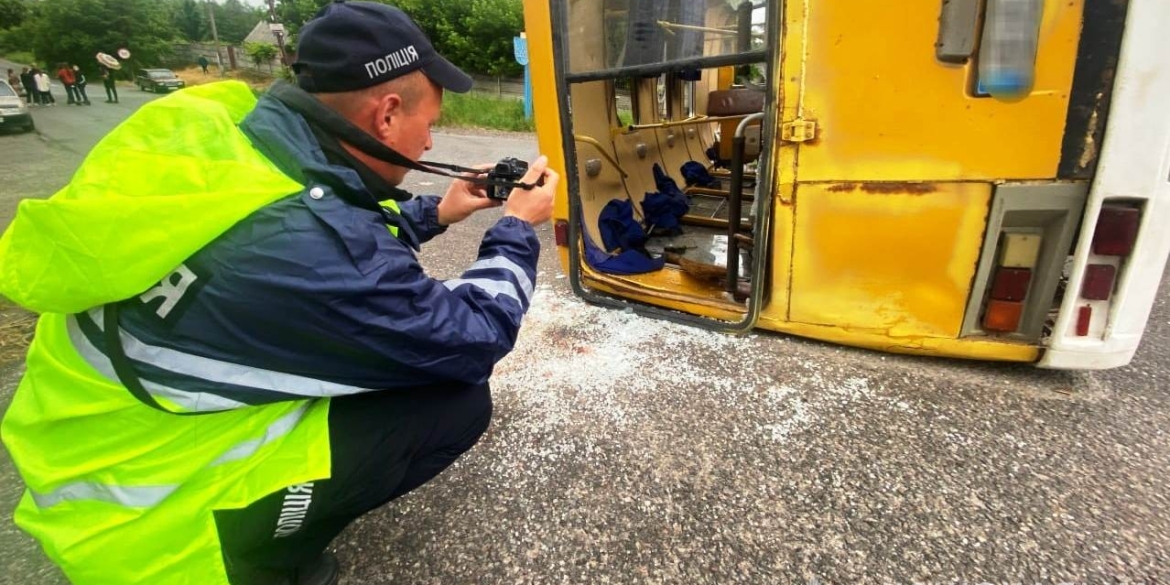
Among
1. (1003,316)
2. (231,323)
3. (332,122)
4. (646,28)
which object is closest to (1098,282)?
(1003,316)

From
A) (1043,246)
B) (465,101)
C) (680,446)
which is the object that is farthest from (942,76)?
(465,101)

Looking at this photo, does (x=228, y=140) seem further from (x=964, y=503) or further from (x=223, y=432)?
(x=964, y=503)

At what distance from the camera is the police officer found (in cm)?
102

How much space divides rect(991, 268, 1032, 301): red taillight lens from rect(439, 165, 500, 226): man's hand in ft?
6.09

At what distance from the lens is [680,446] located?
2.06 meters

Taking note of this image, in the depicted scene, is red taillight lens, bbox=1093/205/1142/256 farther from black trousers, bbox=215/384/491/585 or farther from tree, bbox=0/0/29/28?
tree, bbox=0/0/29/28

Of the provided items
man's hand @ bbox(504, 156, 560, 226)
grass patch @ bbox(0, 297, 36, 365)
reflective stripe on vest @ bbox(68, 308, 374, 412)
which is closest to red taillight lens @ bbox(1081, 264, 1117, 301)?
man's hand @ bbox(504, 156, 560, 226)

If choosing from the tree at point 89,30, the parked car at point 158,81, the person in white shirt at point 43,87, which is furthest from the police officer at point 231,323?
the tree at point 89,30

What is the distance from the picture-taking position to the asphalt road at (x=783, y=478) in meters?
1.58

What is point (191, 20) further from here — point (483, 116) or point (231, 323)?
point (231, 323)

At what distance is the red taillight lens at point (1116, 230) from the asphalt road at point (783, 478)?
0.63 meters

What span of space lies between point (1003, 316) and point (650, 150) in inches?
116

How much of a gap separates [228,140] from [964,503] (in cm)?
219

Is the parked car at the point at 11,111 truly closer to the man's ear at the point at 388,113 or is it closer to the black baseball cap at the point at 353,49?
the black baseball cap at the point at 353,49
